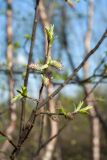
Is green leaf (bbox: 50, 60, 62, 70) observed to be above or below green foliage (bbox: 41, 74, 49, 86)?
above

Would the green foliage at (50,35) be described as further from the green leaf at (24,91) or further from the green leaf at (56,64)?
the green leaf at (24,91)

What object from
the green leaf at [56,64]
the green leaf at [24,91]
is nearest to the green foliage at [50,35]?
the green leaf at [56,64]

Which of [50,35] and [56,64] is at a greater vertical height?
[50,35]

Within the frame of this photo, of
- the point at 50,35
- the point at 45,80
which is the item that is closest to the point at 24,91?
the point at 45,80

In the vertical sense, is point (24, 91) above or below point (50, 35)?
below

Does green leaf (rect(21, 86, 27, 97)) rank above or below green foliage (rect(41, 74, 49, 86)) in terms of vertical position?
below

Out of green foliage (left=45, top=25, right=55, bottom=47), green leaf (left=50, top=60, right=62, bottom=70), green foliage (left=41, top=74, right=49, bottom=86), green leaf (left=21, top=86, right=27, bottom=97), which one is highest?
green foliage (left=45, top=25, right=55, bottom=47)

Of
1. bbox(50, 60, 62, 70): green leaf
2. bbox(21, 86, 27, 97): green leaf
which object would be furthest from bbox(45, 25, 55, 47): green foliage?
bbox(21, 86, 27, 97): green leaf

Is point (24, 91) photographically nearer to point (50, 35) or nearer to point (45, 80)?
point (45, 80)

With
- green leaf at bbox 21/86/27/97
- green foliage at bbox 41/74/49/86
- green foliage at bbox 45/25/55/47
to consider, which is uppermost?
green foliage at bbox 45/25/55/47

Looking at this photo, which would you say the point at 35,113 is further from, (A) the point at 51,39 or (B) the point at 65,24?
(B) the point at 65,24

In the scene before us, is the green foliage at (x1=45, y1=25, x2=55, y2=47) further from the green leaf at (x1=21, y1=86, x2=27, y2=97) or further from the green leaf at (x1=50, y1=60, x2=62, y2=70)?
the green leaf at (x1=21, y1=86, x2=27, y2=97)

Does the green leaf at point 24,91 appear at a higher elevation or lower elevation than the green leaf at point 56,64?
lower
